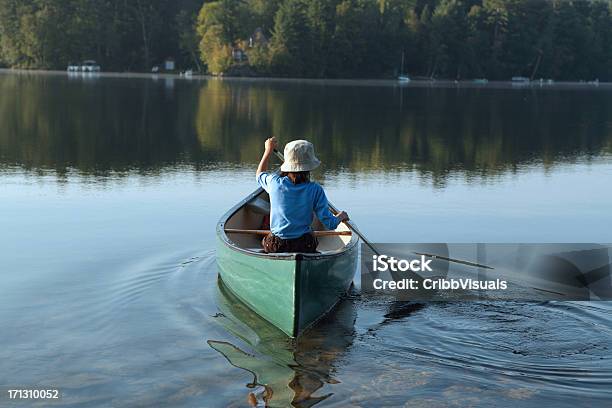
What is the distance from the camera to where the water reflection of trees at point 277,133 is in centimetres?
2880

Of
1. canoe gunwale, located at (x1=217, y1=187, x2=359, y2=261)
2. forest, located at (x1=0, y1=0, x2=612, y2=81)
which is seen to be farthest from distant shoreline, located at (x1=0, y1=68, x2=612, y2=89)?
canoe gunwale, located at (x1=217, y1=187, x2=359, y2=261)

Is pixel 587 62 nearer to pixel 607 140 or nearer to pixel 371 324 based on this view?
pixel 607 140

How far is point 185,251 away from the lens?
15.3 meters

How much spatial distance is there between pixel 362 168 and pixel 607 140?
17590 millimetres

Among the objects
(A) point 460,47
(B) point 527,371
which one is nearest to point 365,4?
(A) point 460,47

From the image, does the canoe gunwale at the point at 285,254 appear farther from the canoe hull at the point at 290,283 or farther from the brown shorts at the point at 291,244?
the brown shorts at the point at 291,244

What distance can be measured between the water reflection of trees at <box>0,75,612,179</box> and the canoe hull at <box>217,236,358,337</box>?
564 inches

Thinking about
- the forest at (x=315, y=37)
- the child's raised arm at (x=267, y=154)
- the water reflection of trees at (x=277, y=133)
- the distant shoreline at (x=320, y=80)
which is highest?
the forest at (x=315, y=37)

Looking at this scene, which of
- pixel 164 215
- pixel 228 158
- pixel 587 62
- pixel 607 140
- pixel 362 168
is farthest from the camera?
pixel 587 62

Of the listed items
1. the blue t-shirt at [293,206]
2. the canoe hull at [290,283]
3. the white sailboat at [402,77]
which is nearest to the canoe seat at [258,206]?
the canoe hull at [290,283]

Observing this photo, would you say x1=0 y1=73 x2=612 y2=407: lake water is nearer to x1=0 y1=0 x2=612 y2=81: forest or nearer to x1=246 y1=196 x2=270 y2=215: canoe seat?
x1=246 y1=196 x2=270 y2=215: canoe seat

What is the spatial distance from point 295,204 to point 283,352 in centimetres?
183

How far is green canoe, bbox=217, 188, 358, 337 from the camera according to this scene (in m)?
10.1

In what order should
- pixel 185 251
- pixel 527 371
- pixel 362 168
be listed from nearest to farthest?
1. pixel 527 371
2. pixel 185 251
3. pixel 362 168
